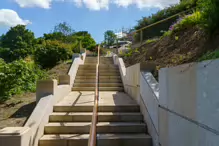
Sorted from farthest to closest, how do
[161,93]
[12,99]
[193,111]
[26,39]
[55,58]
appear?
[26,39] → [55,58] → [12,99] → [161,93] → [193,111]

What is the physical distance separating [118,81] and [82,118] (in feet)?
13.7

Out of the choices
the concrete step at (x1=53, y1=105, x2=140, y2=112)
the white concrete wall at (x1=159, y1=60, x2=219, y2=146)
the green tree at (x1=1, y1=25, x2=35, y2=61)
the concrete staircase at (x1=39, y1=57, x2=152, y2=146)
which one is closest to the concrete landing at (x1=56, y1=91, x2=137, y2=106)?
the concrete staircase at (x1=39, y1=57, x2=152, y2=146)

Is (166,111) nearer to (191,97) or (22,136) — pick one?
(191,97)

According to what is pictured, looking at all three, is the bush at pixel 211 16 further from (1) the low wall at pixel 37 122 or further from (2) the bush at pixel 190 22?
(1) the low wall at pixel 37 122

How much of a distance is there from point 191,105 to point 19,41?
36934 millimetres

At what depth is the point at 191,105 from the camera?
2145mm

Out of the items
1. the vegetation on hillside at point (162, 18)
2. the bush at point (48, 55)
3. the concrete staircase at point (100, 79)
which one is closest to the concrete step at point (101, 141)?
the concrete staircase at point (100, 79)

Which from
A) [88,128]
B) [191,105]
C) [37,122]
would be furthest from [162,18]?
[191,105]

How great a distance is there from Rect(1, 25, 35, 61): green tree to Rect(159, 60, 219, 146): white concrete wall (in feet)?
105

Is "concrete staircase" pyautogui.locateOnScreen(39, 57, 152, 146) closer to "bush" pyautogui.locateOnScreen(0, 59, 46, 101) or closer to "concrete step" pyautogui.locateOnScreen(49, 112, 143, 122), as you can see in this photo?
"concrete step" pyautogui.locateOnScreen(49, 112, 143, 122)

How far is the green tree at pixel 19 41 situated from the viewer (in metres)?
33.2

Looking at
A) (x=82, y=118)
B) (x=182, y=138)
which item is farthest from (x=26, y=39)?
(x=182, y=138)

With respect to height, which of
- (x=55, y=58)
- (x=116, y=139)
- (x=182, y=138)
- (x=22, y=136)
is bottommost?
(x=116, y=139)

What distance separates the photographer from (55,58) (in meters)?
13.0
